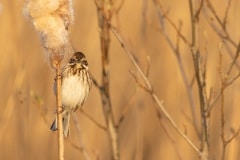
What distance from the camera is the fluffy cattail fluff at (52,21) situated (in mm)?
1394

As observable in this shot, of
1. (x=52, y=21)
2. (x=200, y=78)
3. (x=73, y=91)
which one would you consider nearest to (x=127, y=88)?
(x=73, y=91)

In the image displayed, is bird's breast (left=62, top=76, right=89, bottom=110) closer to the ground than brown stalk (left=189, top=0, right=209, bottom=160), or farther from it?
farther from it

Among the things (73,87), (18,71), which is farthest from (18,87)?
(73,87)

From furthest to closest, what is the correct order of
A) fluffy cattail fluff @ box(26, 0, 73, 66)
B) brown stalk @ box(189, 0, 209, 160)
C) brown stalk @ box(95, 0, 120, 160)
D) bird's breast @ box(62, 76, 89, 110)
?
bird's breast @ box(62, 76, 89, 110), brown stalk @ box(95, 0, 120, 160), brown stalk @ box(189, 0, 209, 160), fluffy cattail fluff @ box(26, 0, 73, 66)

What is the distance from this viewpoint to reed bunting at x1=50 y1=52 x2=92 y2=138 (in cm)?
226

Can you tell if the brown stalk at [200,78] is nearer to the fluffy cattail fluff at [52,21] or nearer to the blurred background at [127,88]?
the fluffy cattail fluff at [52,21]

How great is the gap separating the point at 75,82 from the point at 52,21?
3.03 ft

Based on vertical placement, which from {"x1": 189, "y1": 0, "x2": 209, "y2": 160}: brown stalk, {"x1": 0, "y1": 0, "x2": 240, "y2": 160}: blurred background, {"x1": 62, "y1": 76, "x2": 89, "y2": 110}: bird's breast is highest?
{"x1": 0, "y1": 0, "x2": 240, "y2": 160}: blurred background

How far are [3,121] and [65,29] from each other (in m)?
1.18

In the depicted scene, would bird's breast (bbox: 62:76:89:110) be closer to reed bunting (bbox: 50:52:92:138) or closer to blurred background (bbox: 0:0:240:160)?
reed bunting (bbox: 50:52:92:138)

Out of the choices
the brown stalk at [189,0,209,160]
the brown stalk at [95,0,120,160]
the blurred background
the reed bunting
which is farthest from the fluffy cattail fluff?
the blurred background

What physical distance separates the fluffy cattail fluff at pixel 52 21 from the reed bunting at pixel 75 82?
0.82 m

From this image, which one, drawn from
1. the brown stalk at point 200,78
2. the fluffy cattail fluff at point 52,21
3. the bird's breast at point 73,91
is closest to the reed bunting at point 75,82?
the bird's breast at point 73,91

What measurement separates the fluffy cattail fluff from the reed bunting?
0.82m
